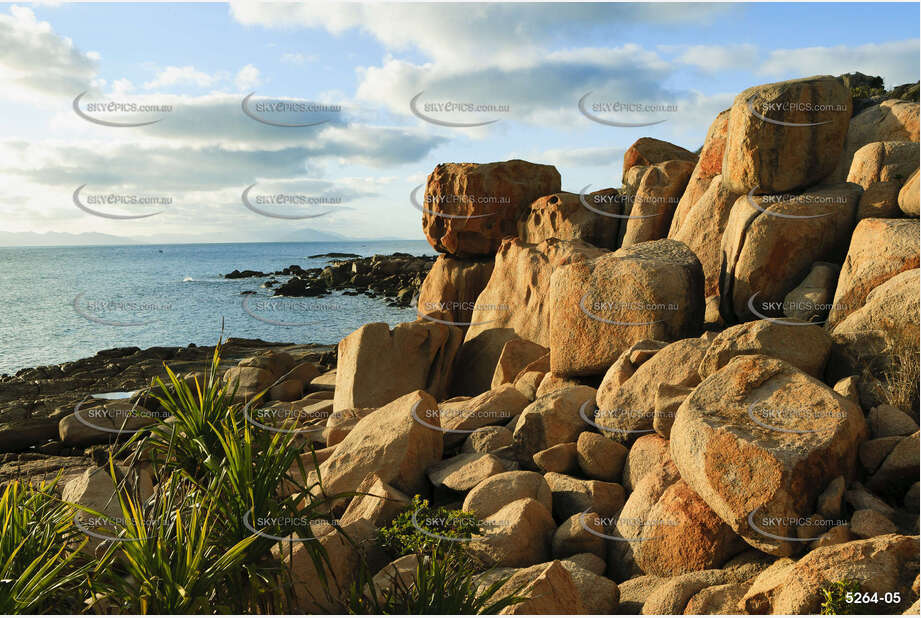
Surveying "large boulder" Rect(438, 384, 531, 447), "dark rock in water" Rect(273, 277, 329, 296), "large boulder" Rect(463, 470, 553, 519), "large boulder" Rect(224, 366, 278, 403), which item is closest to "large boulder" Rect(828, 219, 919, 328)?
"large boulder" Rect(438, 384, 531, 447)

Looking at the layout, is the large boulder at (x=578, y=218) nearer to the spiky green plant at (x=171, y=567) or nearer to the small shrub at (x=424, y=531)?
the small shrub at (x=424, y=531)

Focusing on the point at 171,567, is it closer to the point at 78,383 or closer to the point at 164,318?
the point at 78,383

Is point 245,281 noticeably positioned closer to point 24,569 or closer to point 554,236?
point 554,236

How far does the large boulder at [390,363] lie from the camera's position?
13.6 meters

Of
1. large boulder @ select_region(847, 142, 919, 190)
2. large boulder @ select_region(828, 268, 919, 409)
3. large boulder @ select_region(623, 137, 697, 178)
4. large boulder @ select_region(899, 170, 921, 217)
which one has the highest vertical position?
large boulder @ select_region(623, 137, 697, 178)

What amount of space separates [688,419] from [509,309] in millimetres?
8561

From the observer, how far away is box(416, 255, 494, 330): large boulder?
59.0ft

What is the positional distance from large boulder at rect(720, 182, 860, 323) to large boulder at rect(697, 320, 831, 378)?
211 cm

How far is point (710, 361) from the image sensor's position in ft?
26.1

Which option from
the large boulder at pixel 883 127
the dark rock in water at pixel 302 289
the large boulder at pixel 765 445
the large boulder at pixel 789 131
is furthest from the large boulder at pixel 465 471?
the dark rock in water at pixel 302 289

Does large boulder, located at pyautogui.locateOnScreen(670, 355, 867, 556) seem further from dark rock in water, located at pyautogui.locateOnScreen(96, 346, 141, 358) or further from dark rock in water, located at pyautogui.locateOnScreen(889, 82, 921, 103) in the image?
dark rock in water, located at pyautogui.locateOnScreen(96, 346, 141, 358)

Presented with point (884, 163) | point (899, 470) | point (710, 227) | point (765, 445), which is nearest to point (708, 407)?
point (765, 445)

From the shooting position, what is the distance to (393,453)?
8.61m

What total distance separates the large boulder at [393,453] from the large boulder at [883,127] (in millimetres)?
10108
